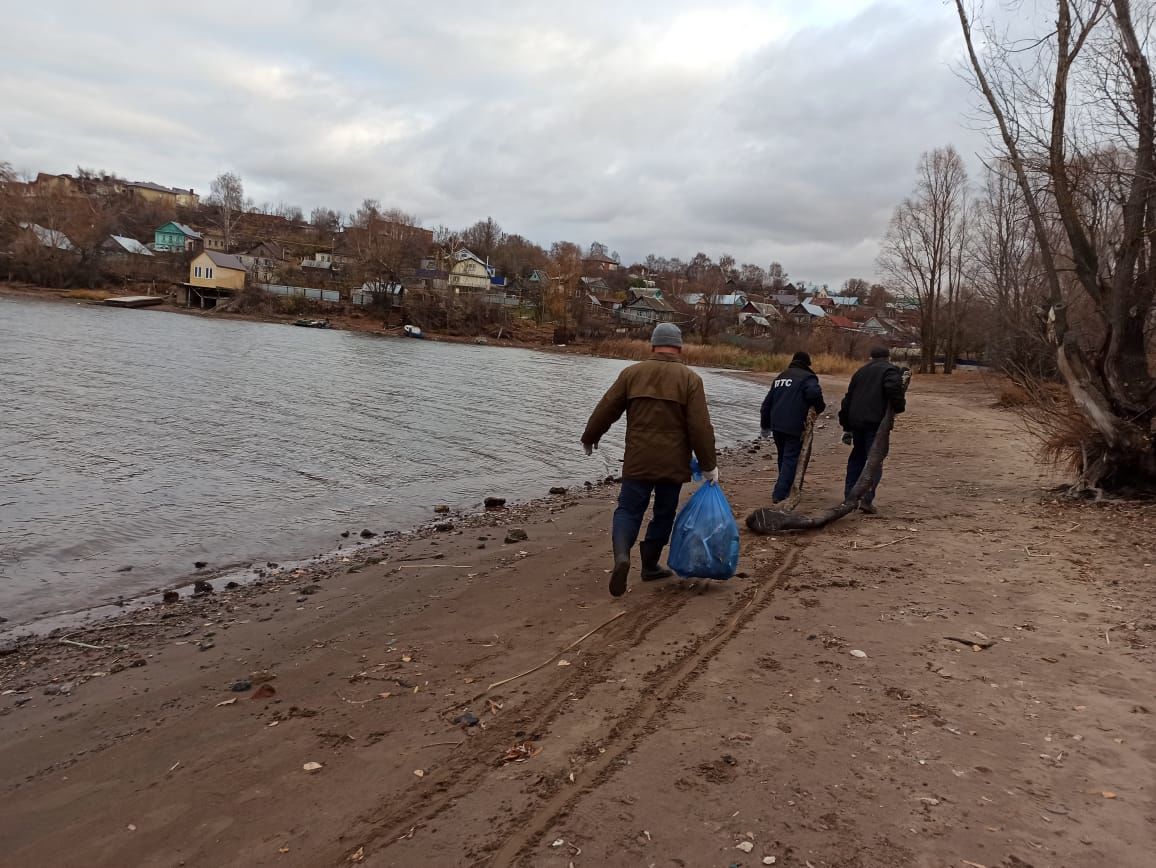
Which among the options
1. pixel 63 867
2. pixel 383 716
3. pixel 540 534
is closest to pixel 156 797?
pixel 63 867

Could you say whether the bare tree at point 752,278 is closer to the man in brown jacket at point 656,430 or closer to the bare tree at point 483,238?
the bare tree at point 483,238

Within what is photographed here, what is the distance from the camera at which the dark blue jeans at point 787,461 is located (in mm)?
8664

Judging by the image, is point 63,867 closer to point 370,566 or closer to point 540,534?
point 370,566

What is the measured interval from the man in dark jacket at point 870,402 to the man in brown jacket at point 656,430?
335cm

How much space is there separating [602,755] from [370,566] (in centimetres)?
504

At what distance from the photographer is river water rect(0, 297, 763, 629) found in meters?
8.44

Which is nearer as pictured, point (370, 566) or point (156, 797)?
point (156, 797)

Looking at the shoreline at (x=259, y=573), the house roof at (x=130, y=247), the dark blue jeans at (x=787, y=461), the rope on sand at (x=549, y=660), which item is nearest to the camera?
the rope on sand at (x=549, y=660)

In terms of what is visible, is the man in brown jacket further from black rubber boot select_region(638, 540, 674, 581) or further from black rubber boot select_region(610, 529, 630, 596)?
black rubber boot select_region(638, 540, 674, 581)

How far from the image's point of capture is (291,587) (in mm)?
7160

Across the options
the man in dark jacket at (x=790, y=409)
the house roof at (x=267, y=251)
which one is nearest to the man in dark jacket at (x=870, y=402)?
the man in dark jacket at (x=790, y=409)

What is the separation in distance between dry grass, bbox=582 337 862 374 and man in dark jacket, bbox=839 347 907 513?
51.3m

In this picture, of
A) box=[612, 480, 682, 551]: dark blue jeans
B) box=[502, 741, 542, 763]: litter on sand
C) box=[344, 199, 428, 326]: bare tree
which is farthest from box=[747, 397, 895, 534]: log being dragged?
box=[344, 199, 428, 326]: bare tree

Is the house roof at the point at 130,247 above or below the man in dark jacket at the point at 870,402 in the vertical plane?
above
